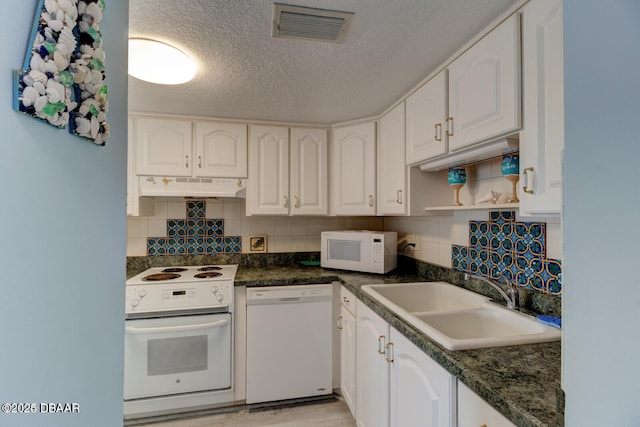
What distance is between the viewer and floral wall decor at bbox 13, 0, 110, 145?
39 centimetres

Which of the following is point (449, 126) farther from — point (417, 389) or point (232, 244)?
point (232, 244)

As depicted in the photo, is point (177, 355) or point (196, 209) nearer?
point (177, 355)

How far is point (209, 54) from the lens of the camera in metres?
1.37

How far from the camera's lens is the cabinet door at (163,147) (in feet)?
6.98

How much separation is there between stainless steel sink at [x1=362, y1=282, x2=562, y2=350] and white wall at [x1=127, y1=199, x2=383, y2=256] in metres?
1.12

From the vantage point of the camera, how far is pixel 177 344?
191 centimetres

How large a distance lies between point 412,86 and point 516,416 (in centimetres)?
164

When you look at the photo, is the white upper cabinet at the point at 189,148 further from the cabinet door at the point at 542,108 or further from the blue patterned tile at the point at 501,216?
the cabinet door at the point at 542,108

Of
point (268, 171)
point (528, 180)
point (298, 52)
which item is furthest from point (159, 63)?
point (528, 180)

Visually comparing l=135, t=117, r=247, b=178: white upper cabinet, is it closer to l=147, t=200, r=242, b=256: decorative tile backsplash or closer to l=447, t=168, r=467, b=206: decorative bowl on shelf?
l=147, t=200, r=242, b=256: decorative tile backsplash

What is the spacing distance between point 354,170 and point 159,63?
1474 mm

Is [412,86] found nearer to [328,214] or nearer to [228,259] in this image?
[328,214]

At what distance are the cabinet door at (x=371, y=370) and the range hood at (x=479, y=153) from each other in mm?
899

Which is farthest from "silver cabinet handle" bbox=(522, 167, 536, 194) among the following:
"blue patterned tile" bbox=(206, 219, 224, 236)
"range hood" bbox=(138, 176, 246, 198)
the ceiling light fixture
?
"blue patterned tile" bbox=(206, 219, 224, 236)
